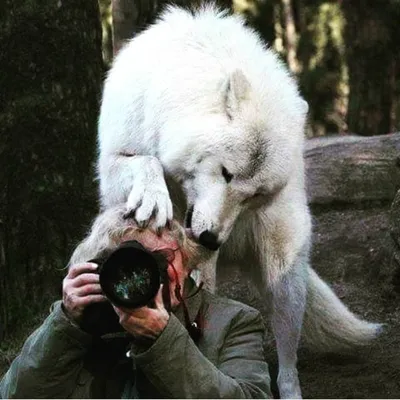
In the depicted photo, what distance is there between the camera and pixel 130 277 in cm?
259

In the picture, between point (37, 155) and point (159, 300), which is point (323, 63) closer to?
point (37, 155)

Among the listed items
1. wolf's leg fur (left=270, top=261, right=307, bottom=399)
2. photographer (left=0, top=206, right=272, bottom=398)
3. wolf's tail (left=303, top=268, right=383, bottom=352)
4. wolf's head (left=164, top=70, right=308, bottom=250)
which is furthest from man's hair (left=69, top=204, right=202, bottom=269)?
wolf's tail (left=303, top=268, right=383, bottom=352)

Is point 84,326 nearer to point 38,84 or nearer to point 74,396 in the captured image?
point 74,396

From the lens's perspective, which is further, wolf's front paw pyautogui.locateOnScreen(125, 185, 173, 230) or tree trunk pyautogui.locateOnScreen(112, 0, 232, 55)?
tree trunk pyautogui.locateOnScreen(112, 0, 232, 55)

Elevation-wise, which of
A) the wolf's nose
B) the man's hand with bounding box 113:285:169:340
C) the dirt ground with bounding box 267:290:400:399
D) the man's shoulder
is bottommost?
the dirt ground with bounding box 267:290:400:399

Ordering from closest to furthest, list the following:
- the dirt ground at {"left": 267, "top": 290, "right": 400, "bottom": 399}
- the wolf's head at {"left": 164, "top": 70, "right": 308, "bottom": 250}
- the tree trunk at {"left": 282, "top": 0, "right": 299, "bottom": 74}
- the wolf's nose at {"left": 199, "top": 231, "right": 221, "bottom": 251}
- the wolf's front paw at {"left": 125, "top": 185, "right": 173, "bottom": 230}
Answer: the wolf's front paw at {"left": 125, "top": 185, "right": 173, "bottom": 230} < the wolf's nose at {"left": 199, "top": 231, "right": 221, "bottom": 251} < the wolf's head at {"left": 164, "top": 70, "right": 308, "bottom": 250} < the dirt ground at {"left": 267, "top": 290, "right": 400, "bottom": 399} < the tree trunk at {"left": 282, "top": 0, "right": 299, "bottom": 74}

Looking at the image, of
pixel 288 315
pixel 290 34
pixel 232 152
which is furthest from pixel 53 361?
pixel 290 34

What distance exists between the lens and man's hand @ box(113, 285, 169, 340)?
263 centimetres

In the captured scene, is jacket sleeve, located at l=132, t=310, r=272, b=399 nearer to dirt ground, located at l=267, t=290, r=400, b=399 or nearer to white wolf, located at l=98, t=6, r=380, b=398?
white wolf, located at l=98, t=6, r=380, b=398

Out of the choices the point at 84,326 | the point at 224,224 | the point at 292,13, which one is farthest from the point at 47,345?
the point at 292,13

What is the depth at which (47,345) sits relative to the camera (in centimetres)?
283

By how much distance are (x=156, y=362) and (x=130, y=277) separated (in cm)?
24

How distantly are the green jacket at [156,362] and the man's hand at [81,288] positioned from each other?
0.05 metres

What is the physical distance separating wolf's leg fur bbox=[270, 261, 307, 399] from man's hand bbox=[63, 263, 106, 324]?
2540mm
